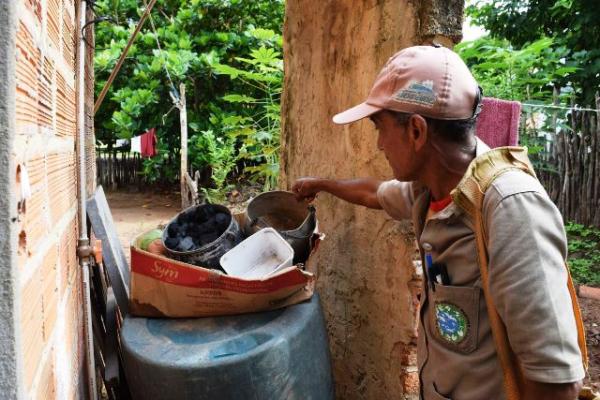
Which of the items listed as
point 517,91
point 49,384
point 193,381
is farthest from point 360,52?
→ point 517,91

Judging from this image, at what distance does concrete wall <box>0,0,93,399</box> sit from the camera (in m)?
0.79

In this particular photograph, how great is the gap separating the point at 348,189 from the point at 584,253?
16.9 feet

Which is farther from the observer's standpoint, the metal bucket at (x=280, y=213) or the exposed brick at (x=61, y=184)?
the metal bucket at (x=280, y=213)

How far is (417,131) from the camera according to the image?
1.44 m

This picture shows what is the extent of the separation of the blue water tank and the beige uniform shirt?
525mm

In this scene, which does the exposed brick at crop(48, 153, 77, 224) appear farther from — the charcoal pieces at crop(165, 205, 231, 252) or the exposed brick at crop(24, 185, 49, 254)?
the charcoal pieces at crop(165, 205, 231, 252)

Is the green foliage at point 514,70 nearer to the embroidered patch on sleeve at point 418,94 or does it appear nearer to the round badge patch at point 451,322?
the embroidered patch on sleeve at point 418,94

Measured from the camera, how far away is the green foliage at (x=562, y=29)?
24.0ft

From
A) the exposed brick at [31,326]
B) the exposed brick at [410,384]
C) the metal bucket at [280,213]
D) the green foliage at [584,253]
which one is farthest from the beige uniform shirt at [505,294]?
the green foliage at [584,253]

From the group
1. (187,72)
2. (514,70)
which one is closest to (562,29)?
(514,70)

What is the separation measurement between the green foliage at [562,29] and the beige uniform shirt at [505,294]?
5.91m

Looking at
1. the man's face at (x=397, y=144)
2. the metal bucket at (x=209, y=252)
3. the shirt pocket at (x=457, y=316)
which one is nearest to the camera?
the shirt pocket at (x=457, y=316)

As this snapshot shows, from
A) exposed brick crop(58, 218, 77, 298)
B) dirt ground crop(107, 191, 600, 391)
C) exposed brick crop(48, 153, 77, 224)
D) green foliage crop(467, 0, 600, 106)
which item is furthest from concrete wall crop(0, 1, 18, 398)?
green foliage crop(467, 0, 600, 106)

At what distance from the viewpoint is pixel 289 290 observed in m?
1.91
